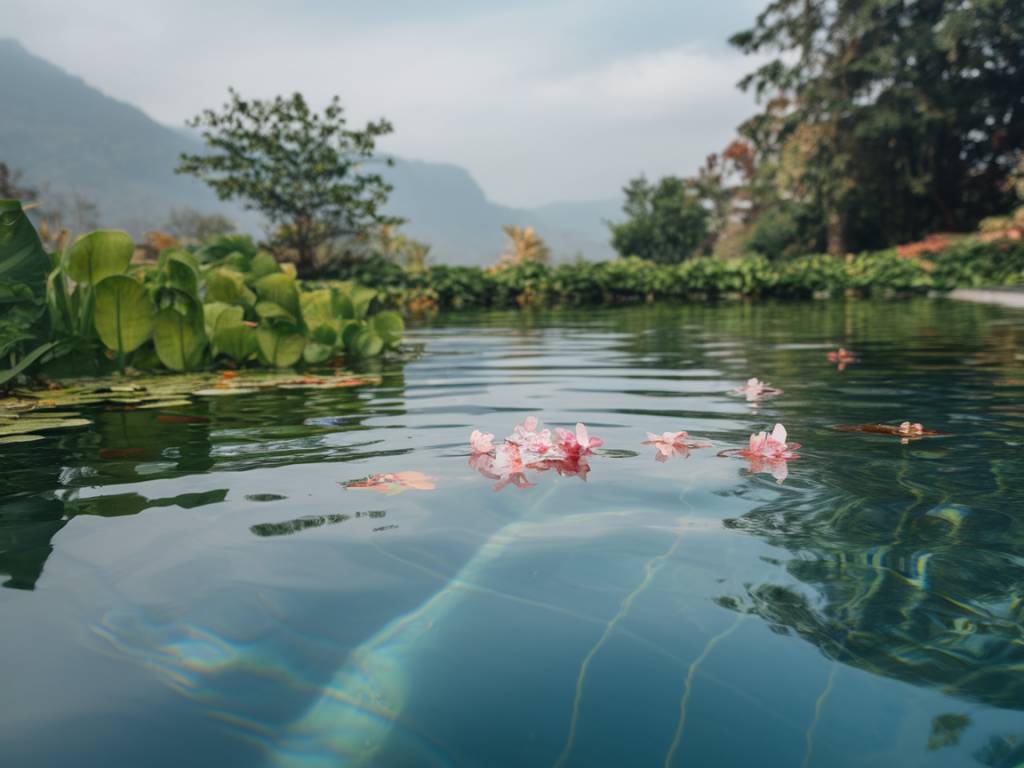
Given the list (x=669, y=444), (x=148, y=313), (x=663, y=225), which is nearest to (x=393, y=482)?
(x=669, y=444)

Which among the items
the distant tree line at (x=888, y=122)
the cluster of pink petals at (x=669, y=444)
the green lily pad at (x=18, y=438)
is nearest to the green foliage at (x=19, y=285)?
the green lily pad at (x=18, y=438)

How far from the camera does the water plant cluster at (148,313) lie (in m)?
3.96

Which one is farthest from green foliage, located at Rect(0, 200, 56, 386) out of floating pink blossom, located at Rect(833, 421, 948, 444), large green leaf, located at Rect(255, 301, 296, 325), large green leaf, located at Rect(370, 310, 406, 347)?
floating pink blossom, located at Rect(833, 421, 948, 444)

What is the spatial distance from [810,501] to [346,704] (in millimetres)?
1273

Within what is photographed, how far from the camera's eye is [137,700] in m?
1.08

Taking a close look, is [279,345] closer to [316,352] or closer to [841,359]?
[316,352]

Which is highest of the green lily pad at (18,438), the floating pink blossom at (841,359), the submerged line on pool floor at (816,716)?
the green lily pad at (18,438)

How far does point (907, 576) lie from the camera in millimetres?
1469

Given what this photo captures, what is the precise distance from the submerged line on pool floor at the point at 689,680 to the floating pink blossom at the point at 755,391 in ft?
8.37

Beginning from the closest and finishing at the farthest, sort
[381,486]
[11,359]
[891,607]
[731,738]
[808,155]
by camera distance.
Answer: [731,738], [891,607], [381,486], [11,359], [808,155]

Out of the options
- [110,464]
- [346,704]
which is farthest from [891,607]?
[110,464]

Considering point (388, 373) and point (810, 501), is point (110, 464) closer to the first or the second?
point (810, 501)

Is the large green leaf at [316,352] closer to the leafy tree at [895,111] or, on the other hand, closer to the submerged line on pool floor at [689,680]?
the submerged line on pool floor at [689,680]

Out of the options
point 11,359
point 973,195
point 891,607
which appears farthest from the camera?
point 973,195
